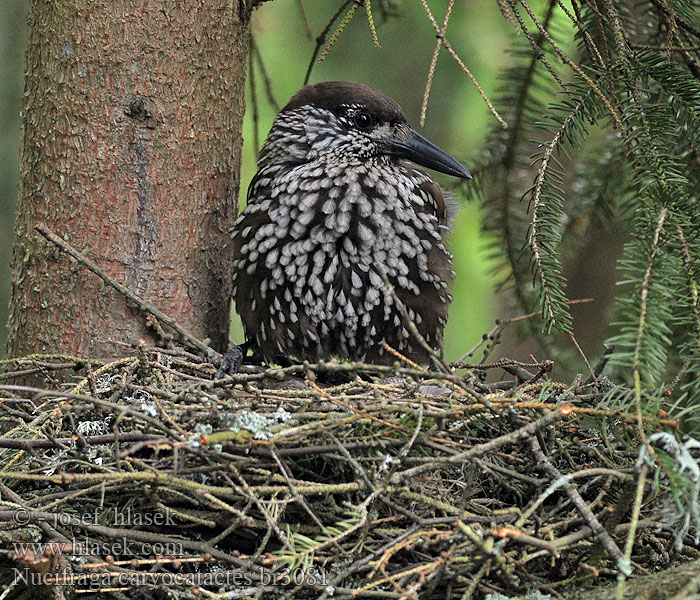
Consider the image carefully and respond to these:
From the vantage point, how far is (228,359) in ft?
9.18

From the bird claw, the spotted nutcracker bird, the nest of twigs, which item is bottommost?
the nest of twigs

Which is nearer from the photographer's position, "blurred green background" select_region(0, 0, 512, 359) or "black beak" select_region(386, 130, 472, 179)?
"black beak" select_region(386, 130, 472, 179)

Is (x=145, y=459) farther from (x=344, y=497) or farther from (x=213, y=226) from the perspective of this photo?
(x=213, y=226)

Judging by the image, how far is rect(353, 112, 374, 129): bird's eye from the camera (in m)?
3.16

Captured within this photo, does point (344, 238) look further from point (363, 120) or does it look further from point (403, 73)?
point (403, 73)

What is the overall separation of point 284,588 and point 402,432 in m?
0.45

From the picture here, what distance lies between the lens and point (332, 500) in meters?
1.99

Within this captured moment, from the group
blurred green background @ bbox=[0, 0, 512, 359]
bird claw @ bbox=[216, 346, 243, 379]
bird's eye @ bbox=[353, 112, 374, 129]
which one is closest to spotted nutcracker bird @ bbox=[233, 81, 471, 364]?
bird's eye @ bbox=[353, 112, 374, 129]

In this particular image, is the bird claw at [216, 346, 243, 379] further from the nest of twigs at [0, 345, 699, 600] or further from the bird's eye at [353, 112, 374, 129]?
the bird's eye at [353, 112, 374, 129]

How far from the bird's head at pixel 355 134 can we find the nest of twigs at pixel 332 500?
3.95 feet

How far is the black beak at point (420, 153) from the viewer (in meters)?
3.10

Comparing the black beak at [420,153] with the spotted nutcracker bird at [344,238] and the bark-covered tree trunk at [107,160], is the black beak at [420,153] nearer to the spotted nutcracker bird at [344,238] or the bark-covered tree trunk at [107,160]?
the spotted nutcracker bird at [344,238]

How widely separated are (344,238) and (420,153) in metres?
0.47


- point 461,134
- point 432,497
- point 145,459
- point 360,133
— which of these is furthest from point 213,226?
point 461,134
